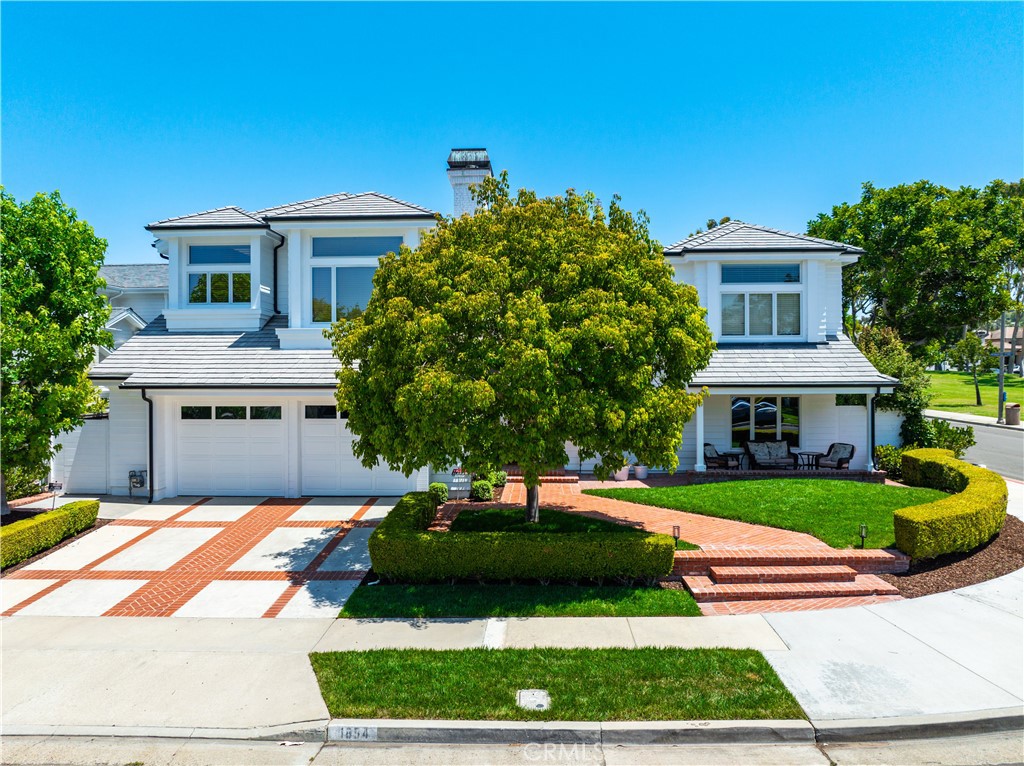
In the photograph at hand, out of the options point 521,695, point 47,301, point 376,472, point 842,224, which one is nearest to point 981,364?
point 842,224

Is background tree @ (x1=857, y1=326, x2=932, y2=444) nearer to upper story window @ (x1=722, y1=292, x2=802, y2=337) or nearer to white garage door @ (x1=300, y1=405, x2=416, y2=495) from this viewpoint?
upper story window @ (x1=722, y1=292, x2=802, y2=337)

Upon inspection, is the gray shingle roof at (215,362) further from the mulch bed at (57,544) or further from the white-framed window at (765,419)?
the white-framed window at (765,419)

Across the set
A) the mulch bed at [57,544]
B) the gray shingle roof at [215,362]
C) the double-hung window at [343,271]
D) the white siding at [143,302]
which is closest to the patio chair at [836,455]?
the double-hung window at [343,271]

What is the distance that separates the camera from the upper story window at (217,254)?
17.5 meters

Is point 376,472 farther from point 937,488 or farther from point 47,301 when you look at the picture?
point 937,488

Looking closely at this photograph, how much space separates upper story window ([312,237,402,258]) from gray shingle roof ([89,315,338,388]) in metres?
2.71

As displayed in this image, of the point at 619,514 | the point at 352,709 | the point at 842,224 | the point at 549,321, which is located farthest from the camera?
the point at 842,224

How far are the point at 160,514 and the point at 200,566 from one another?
4.40 meters

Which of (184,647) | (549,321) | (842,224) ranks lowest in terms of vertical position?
(184,647)

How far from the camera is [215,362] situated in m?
16.1

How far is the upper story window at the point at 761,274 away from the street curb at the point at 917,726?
14.4 metres

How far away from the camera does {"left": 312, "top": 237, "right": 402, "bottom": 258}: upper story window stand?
16.5 m

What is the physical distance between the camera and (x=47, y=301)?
1198 centimetres

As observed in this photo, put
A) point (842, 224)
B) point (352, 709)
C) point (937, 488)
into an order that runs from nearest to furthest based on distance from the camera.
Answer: point (352, 709), point (937, 488), point (842, 224)
